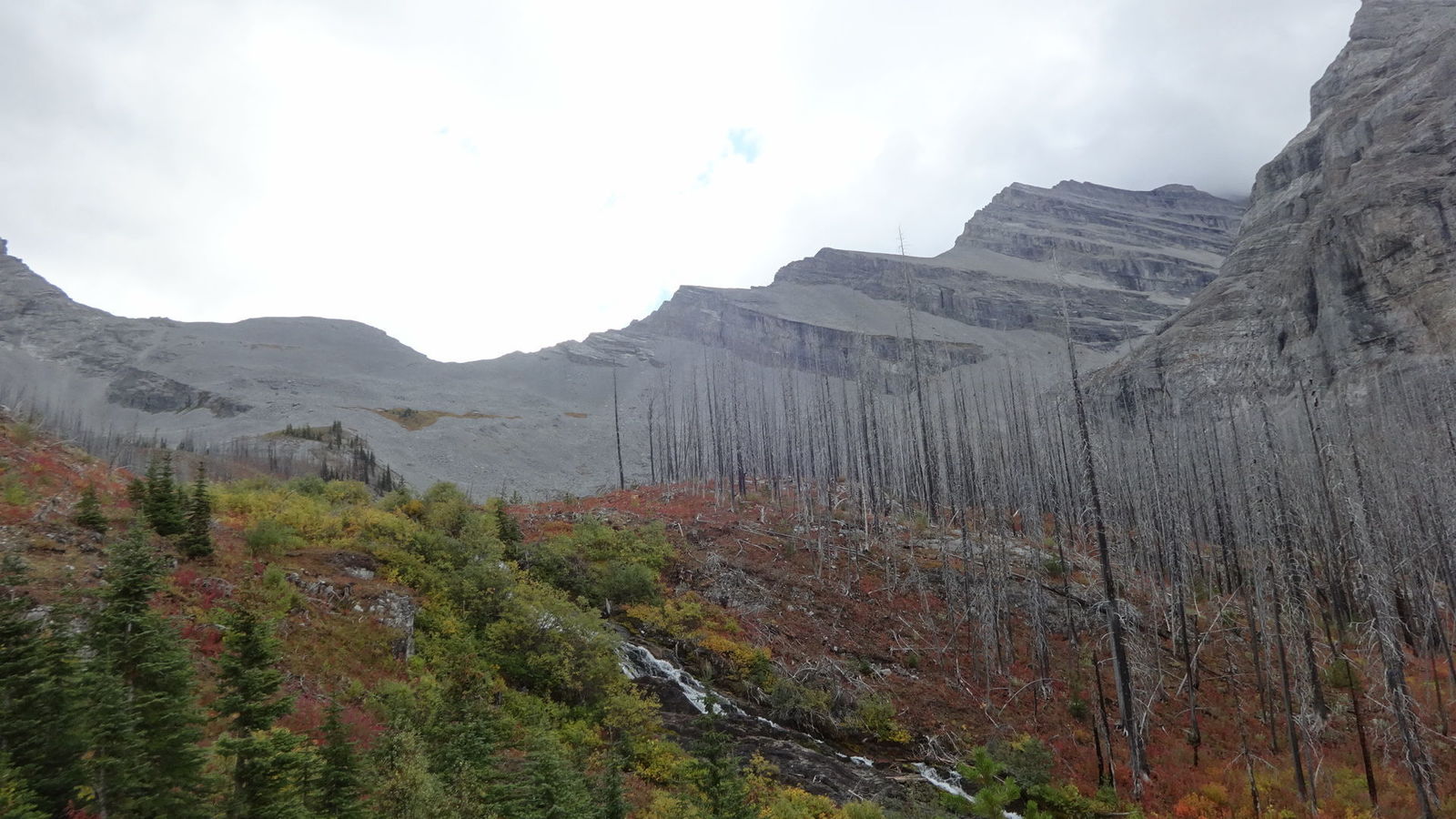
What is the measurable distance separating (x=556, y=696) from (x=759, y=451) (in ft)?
154

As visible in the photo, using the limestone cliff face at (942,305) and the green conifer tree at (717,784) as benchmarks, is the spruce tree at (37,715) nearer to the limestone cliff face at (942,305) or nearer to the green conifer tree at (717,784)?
the green conifer tree at (717,784)

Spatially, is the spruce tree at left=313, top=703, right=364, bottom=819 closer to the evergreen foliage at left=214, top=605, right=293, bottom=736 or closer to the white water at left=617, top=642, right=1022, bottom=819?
the evergreen foliage at left=214, top=605, right=293, bottom=736

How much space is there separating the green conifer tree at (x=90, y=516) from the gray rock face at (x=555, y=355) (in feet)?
200

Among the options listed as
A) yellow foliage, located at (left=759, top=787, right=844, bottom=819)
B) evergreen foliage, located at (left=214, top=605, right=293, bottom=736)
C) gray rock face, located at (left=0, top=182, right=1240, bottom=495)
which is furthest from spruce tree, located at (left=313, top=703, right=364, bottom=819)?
gray rock face, located at (left=0, top=182, right=1240, bottom=495)

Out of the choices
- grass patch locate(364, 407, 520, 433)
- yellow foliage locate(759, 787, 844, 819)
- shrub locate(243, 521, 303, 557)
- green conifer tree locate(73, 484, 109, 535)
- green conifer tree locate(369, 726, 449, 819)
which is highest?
grass patch locate(364, 407, 520, 433)

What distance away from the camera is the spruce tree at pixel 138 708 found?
7.47 meters

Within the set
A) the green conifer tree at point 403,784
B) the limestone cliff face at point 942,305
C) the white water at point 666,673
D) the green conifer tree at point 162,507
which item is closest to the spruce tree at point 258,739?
the green conifer tree at point 403,784

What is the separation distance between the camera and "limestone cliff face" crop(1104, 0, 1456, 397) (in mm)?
64938

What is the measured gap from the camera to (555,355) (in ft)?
453

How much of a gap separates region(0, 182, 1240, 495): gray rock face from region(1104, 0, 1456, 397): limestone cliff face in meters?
20.8

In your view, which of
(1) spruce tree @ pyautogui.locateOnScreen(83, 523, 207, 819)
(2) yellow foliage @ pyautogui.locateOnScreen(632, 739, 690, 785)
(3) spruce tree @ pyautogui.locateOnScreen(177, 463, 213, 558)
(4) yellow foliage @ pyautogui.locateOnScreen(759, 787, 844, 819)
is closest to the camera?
(1) spruce tree @ pyautogui.locateOnScreen(83, 523, 207, 819)

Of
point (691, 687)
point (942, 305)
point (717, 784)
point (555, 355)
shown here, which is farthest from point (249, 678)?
point (942, 305)

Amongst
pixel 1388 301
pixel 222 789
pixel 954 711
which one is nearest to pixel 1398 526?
pixel 954 711

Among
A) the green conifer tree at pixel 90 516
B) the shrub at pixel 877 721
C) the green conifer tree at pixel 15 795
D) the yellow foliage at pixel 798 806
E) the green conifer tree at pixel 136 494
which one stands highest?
the green conifer tree at pixel 136 494
